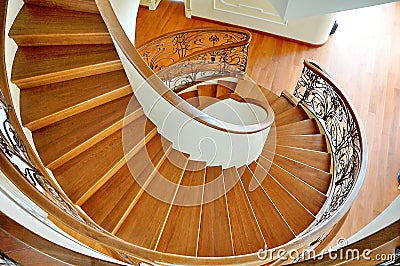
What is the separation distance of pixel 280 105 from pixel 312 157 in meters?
1.43

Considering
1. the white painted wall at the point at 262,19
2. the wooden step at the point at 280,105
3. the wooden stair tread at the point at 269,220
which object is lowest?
the wooden stair tread at the point at 269,220

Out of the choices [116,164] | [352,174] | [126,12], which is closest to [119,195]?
[116,164]

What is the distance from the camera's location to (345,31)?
7.29 m

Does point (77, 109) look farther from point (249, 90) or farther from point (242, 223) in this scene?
point (249, 90)

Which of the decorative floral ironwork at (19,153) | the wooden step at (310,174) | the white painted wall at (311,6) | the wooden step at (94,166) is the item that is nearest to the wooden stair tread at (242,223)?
the wooden step at (310,174)

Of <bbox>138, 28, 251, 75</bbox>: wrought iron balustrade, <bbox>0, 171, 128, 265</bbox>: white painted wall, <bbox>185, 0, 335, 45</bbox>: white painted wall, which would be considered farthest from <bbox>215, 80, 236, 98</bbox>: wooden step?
<bbox>0, 171, 128, 265</bbox>: white painted wall

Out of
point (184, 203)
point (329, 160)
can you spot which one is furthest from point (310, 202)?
point (184, 203)

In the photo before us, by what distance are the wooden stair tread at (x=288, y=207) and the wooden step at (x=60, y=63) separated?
2287 mm

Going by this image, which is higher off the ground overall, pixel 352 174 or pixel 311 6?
pixel 311 6

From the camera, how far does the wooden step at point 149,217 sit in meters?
3.10

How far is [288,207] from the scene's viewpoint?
4.04 meters

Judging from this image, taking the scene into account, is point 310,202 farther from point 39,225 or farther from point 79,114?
point 39,225

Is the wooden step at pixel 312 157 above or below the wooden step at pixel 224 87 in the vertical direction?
below

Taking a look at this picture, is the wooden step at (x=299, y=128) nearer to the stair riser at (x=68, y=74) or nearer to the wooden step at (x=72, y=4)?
the stair riser at (x=68, y=74)
